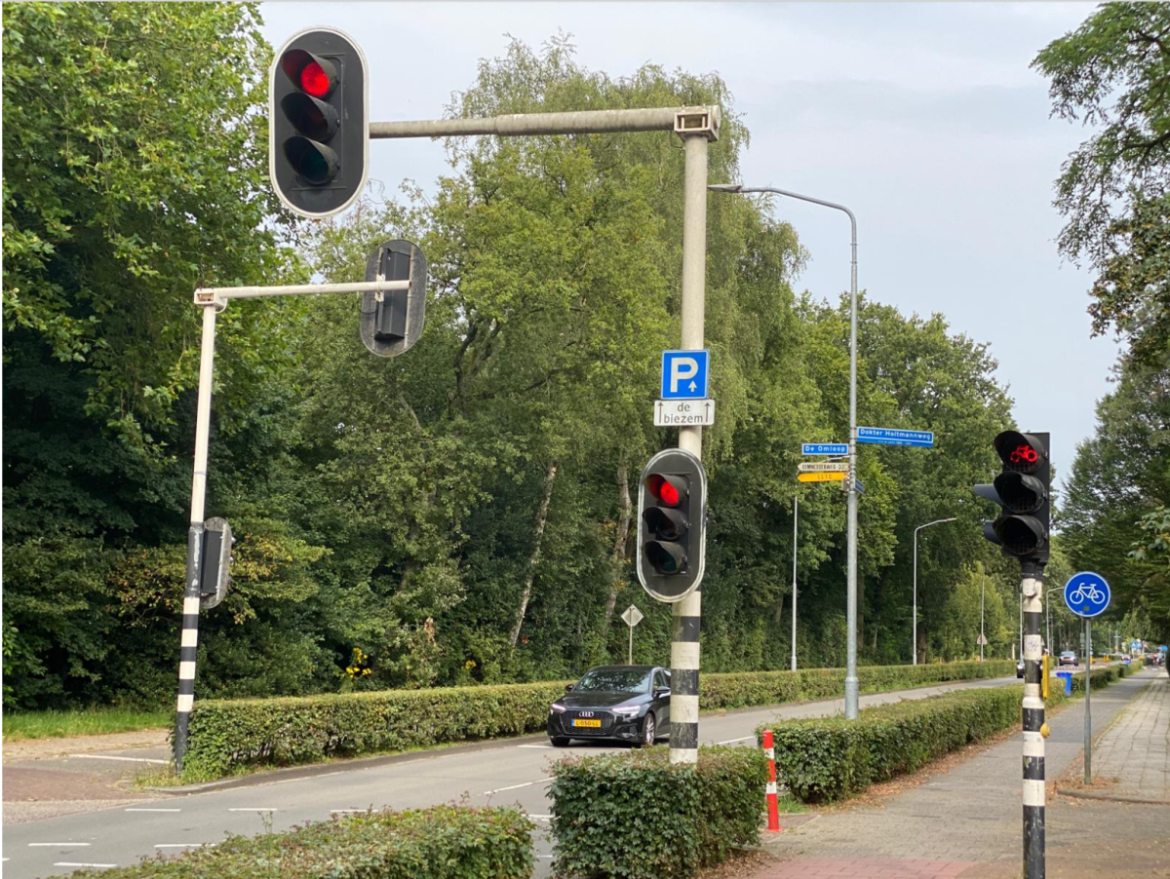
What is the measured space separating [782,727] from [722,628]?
1515 inches

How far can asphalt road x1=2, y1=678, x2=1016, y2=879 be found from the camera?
10.8m

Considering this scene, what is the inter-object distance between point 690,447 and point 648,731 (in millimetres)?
14849

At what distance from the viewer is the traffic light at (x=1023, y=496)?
27.8ft

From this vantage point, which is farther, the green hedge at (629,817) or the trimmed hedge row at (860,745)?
the trimmed hedge row at (860,745)

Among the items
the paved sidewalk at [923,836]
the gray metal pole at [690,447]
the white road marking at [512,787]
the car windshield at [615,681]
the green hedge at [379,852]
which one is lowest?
the white road marking at [512,787]

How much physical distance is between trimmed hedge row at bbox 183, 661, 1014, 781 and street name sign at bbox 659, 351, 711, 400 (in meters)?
10.2

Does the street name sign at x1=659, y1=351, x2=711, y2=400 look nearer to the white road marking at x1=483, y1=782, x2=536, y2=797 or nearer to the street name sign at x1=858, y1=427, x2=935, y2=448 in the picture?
the white road marking at x1=483, y1=782, x2=536, y2=797

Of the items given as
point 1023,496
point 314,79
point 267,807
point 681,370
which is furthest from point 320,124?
point 267,807

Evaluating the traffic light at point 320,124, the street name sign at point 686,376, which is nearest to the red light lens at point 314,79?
the traffic light at point 320,124

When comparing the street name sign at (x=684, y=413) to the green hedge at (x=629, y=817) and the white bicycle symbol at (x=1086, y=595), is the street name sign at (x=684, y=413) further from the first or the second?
the white bicycle symbol at (x=1086, y=595)

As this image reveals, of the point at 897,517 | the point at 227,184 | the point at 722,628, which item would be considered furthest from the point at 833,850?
the point at 897,517

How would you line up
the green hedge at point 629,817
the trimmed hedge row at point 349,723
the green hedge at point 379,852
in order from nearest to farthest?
1. the green hedge at point 379,852
2. the green hedge at point 629,817
3. the trimmed hedge row at point 349,723

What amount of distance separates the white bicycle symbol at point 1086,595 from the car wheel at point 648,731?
784 cm

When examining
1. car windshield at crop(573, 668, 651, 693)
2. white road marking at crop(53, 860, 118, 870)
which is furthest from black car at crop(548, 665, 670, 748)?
white road marking at crop(53, 860, 118, 870)
